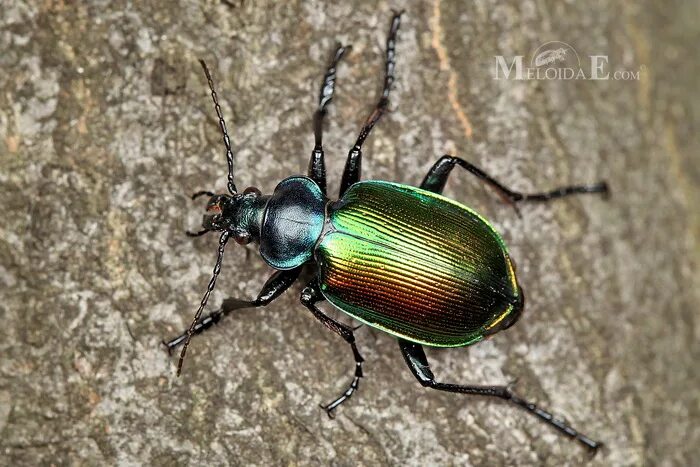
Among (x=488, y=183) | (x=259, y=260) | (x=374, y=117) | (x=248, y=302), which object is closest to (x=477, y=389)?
(x=488, y=183)

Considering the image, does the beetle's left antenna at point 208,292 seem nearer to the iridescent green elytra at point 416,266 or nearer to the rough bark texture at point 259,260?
the rough bark texture at point 259,260

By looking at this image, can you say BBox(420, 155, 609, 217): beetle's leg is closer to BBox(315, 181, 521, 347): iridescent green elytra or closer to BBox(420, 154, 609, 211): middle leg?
BBox(420, 154, 609, 211): middle leg

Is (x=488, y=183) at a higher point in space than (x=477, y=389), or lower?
higher

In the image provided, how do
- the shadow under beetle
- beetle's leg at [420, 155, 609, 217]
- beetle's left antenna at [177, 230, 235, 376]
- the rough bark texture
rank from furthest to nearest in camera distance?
beetle's leg at [420, 155, 609, 217]
the rough bark texture
the shadow under beetle
beetle's left antenna at [177, 230, 235, 376]

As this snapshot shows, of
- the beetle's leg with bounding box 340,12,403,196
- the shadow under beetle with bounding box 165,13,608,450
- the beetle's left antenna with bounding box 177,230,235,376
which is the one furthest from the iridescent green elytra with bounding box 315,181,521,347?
the beetle's left antenna with bounding box 177,230,235,376

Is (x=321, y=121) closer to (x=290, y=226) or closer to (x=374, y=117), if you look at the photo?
(x=374, y=117)

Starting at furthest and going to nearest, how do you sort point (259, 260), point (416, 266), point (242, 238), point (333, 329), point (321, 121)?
point (259, 260) → point (321, 121) → point (242, 238) → point (333, 329) → point (416, 266)

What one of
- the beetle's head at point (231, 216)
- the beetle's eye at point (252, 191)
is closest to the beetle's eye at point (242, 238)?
the beetle's head at point (231, 216)
